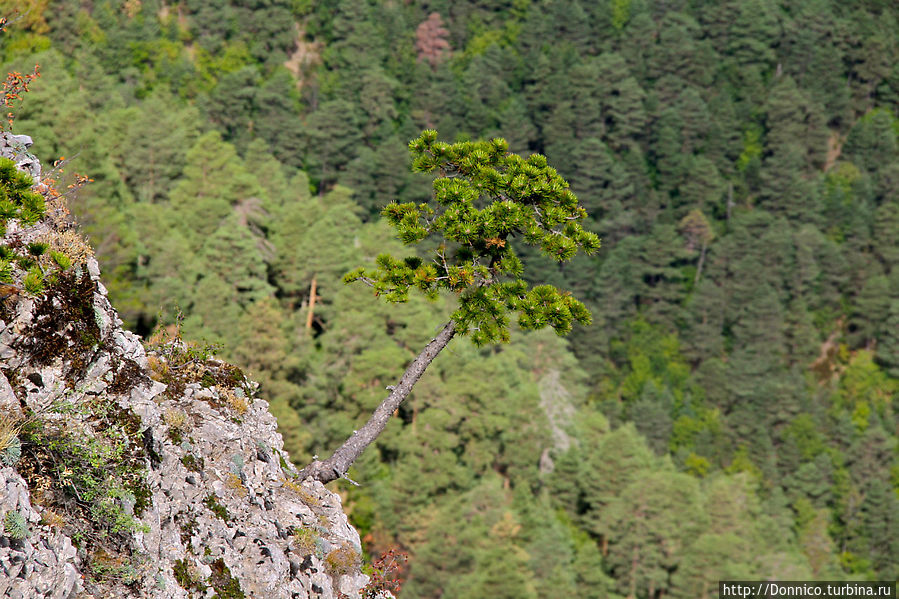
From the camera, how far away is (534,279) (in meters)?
144

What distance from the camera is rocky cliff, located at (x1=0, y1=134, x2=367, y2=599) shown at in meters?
15.6

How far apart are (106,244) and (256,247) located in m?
20.4

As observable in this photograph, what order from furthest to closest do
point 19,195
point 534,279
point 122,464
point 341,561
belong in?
point 534,279, point 341,561, point 122,464, point 19,195

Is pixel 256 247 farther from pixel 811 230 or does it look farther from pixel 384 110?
pixel 811 230

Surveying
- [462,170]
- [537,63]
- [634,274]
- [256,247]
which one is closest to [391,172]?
[634,274]

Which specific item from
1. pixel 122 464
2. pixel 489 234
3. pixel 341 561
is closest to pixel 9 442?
pixel 122 464

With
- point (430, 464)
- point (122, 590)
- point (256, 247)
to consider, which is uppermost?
point (122, 590)

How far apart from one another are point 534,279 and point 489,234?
121319mm

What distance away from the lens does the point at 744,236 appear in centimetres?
16688

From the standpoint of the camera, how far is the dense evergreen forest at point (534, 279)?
75688 mm

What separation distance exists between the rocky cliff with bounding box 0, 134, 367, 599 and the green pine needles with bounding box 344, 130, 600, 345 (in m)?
4.39

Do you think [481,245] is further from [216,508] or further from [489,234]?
[216,508]

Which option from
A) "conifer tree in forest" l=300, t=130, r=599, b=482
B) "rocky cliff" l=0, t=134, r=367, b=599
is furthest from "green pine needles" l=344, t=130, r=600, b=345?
"rocky cliff" l=0, t=134, r=367, b=599

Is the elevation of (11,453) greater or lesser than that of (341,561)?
greater
